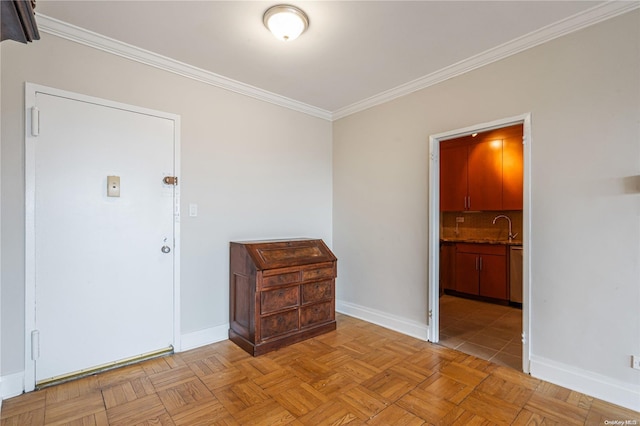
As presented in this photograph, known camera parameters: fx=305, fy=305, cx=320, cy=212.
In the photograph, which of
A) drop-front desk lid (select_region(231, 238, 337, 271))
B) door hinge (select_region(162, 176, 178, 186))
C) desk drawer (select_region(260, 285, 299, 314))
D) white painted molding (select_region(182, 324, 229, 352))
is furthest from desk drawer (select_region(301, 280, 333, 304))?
door hinge (select_region(162, 176, 178, 186))

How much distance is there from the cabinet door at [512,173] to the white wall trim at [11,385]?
519cm

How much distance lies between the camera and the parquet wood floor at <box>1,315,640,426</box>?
1.83m

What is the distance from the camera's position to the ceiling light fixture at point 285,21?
2.00 m

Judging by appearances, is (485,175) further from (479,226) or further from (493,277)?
(493,277)

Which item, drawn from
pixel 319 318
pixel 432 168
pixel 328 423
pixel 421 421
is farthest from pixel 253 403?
pixel 432 168

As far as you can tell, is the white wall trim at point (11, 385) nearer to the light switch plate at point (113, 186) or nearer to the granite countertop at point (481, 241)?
the light switch plate at point (113, 186)


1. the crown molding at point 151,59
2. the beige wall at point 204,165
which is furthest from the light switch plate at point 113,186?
the crown molding at point 151,59

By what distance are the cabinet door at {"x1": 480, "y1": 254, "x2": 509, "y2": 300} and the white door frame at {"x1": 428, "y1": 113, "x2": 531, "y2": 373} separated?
1.70m

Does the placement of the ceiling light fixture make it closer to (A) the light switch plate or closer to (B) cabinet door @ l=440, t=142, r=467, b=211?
(A) the light switch plate

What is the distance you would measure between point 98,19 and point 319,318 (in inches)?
121

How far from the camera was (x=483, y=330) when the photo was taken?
3260mm

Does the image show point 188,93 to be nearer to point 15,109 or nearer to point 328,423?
point 15,109

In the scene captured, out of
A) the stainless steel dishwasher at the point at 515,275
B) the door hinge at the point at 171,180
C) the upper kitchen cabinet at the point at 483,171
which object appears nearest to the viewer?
the door hinge at the point at 171,180

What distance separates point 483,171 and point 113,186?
449cm
